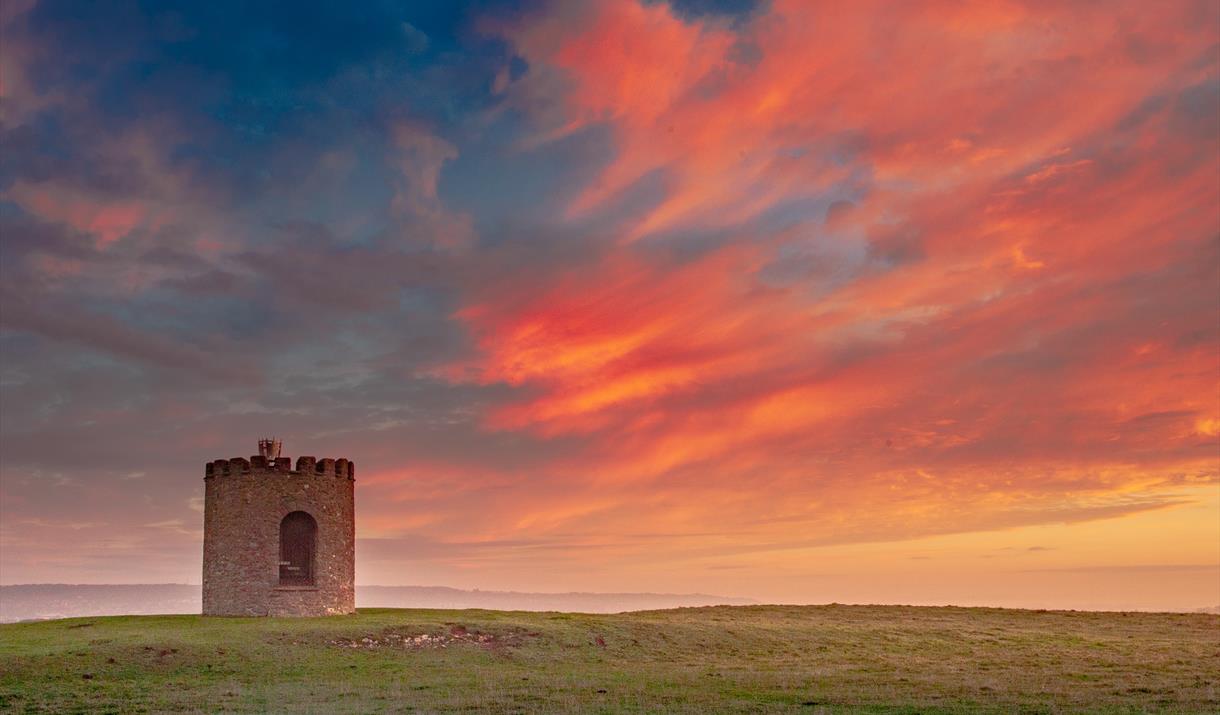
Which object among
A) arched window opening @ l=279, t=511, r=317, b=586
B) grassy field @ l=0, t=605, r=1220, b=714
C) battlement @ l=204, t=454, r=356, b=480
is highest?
battlement @ l=204, t=454, r=356, b=480

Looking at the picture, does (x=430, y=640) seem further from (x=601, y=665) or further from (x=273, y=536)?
(x=273, y=536)

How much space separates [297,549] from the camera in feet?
193

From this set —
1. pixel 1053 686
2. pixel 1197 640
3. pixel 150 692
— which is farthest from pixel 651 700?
pixel 1197 640

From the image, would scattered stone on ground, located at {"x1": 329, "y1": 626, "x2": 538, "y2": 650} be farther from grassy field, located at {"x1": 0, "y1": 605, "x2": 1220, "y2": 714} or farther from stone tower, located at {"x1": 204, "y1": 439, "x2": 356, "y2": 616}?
stone tower, located at {"x1": 204, "y1": 439, "x2": 356, "y2": 616}

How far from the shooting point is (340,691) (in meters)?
32.7

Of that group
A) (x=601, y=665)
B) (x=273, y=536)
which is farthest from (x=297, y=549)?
(x=601, y=665)

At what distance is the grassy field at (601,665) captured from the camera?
29062mm

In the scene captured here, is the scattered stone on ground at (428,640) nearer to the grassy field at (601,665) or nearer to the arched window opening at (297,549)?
the grassy field at (601,665)

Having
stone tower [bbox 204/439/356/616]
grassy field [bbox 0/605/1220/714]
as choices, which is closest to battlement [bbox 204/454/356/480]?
stone tower [bbox 204/439/356/616]

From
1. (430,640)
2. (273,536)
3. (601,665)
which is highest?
(273,536)

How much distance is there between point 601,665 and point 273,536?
73.9 ft

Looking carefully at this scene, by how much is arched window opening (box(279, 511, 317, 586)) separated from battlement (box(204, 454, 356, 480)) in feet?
8.16

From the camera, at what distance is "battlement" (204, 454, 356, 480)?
5491cm

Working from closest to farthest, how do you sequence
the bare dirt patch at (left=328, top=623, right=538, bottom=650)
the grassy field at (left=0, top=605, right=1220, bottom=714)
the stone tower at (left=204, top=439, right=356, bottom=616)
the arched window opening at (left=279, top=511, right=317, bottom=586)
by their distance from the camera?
the grassy field at (left=0, top=605, right=1220, bottom=714)
the bare dirt patch at (left=328, top=623, right=538, bottom=650)
the stone tower at (left=204, top=439, right=356, bottom=616)
the arched window opening at (left=279, top=511, right=317, bottom=586)
